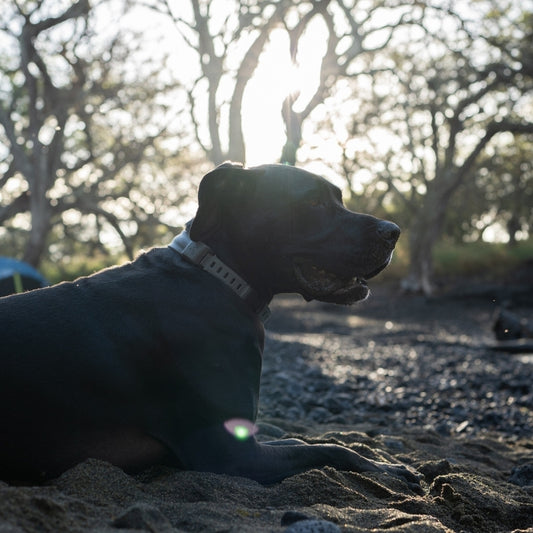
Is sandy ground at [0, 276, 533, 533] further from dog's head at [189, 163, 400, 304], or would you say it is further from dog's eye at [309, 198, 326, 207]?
dog's eye at [309, 198, 326, 207]

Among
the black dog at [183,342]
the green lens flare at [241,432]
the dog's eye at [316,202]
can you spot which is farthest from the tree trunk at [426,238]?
the green lens flare at [241,432]

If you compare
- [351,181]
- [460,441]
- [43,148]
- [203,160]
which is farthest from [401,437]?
[351,181]

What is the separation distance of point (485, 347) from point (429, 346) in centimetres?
102

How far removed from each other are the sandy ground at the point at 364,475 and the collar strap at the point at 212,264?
95 cm

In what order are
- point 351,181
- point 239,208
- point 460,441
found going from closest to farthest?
point 239,208 < point 460,441 < point 351,181

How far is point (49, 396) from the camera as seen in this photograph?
2768 mm

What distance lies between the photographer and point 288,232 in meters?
3.58

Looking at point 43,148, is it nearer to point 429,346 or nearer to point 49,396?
point 429,346

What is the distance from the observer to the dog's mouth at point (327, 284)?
3.62 m

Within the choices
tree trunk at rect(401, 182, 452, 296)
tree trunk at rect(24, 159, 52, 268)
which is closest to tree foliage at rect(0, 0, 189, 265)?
tree trunk at rect(24, 159, 52, 268)

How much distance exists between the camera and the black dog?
2.79 m

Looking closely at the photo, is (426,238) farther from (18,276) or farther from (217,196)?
(217,196)

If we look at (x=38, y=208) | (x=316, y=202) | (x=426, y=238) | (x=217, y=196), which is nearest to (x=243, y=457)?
(x=217, y=196)

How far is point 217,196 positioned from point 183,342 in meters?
0.87
